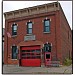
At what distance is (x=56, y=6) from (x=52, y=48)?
4949mm

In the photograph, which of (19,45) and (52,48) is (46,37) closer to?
(52,48)

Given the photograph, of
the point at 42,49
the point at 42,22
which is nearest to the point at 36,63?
the point at 42,49

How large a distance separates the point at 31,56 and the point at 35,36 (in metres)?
2.52

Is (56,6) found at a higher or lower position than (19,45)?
higher

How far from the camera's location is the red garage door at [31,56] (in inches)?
920

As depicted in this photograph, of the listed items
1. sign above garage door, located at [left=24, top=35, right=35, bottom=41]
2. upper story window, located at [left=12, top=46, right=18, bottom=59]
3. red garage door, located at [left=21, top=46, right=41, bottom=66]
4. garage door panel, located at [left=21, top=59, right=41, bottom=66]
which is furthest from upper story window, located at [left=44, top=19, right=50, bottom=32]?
upper story window, located at [left=12, top=46, right=18, bottom=59]

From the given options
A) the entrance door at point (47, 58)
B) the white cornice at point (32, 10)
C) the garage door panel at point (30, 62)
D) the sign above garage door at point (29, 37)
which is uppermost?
the white cornice at point (32, 10)

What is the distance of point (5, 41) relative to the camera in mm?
26047

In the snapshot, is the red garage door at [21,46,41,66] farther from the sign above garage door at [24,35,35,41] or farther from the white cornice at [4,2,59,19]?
the white cornice at [4,2,59,19]

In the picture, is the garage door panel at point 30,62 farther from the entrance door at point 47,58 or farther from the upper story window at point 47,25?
the upper story window at point 47,25

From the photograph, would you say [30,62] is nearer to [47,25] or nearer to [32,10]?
[47,25]

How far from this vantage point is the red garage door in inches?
920

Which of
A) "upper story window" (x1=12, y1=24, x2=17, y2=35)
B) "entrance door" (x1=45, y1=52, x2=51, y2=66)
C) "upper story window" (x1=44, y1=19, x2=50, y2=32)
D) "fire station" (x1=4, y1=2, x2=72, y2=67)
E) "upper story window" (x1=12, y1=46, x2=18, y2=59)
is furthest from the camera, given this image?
"upper story window" (x1=12, y1=24, x2=17, y2=35)

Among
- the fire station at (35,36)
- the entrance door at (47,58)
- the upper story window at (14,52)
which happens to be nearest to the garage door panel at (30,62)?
the fire station at (35,36)
